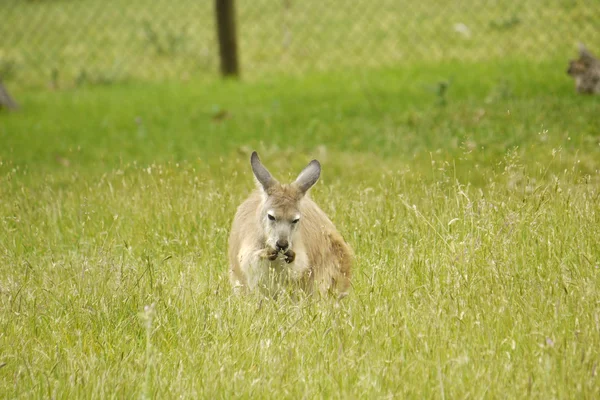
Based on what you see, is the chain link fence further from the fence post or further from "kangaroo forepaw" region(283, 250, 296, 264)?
"kangaroo forepaw" region(283, 250, 296, 264)

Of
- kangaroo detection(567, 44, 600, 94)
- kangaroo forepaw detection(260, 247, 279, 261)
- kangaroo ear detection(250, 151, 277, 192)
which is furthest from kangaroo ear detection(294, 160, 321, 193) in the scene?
kangaroo detection(567, 44, 600, 94)

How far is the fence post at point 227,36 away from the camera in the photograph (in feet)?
45.4

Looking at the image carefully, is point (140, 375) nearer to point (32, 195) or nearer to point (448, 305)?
point (448, 305)

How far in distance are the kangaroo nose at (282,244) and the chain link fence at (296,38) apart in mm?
9224

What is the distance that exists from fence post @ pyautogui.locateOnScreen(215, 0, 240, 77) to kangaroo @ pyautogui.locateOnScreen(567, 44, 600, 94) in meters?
5.56

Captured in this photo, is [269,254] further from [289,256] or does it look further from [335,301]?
[335,301]

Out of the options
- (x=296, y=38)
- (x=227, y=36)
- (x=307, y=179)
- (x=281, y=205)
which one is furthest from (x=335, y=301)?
(x=296, y=38)

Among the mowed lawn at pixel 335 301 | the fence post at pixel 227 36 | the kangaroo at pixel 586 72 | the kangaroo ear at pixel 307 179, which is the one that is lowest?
the mowed lawn at pixel 335 301

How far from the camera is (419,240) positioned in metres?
5.53

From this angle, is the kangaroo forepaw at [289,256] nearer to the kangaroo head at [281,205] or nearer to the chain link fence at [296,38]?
the kangaroo head at [281,205]

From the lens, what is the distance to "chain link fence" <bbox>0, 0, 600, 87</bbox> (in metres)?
14.8

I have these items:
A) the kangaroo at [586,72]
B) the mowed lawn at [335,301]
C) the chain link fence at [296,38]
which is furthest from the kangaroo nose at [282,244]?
the chain link fence at [296,38]

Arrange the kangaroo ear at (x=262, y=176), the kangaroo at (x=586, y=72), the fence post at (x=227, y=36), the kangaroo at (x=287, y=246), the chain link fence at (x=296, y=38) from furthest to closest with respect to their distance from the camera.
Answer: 1. the chain link fence at (x=296, y=38)
2. the fence post at (x=227, y=36)
3. the kangaroo at (x=586, y=72)
4. the kangaroo ear at (x=262, y=176)
5. the kangaroo at (x=287, y=246)

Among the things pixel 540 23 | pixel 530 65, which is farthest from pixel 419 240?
pixel 540 23
